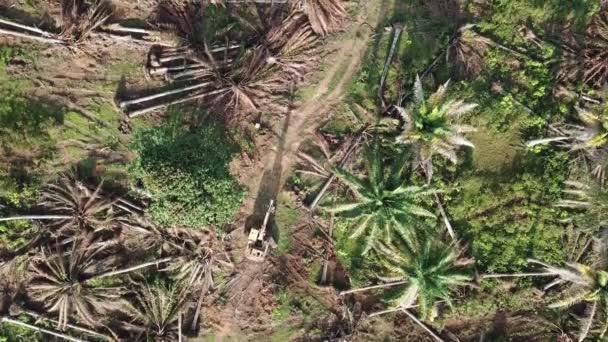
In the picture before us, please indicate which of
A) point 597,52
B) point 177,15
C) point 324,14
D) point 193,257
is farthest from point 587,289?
point 177,15

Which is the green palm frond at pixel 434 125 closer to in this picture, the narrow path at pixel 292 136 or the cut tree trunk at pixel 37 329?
the narrow path at pixel 292 136

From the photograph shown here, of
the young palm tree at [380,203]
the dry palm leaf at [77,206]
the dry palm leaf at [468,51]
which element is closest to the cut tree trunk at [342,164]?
the young palm tree at [380,203]

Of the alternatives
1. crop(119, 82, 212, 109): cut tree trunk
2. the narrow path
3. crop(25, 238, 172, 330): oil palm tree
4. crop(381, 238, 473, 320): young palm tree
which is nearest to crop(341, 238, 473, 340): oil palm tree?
crop(381, 238, 473, 320): young palm tree

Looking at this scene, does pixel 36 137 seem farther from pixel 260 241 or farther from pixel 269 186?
pixel 260 241

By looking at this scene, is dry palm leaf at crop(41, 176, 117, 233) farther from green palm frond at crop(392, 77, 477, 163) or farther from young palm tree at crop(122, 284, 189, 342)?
green palm frond at crop(392, 77, 477, 163)

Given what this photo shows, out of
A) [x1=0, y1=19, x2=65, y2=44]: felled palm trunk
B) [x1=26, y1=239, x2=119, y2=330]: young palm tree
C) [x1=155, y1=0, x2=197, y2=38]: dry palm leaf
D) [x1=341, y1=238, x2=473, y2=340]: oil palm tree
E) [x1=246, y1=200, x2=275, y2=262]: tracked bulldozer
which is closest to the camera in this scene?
[x1=341, y1=238, x2=473, y2=340]: oil palm tree

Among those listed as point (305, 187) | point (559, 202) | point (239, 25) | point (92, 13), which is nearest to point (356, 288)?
point (305, 187)
